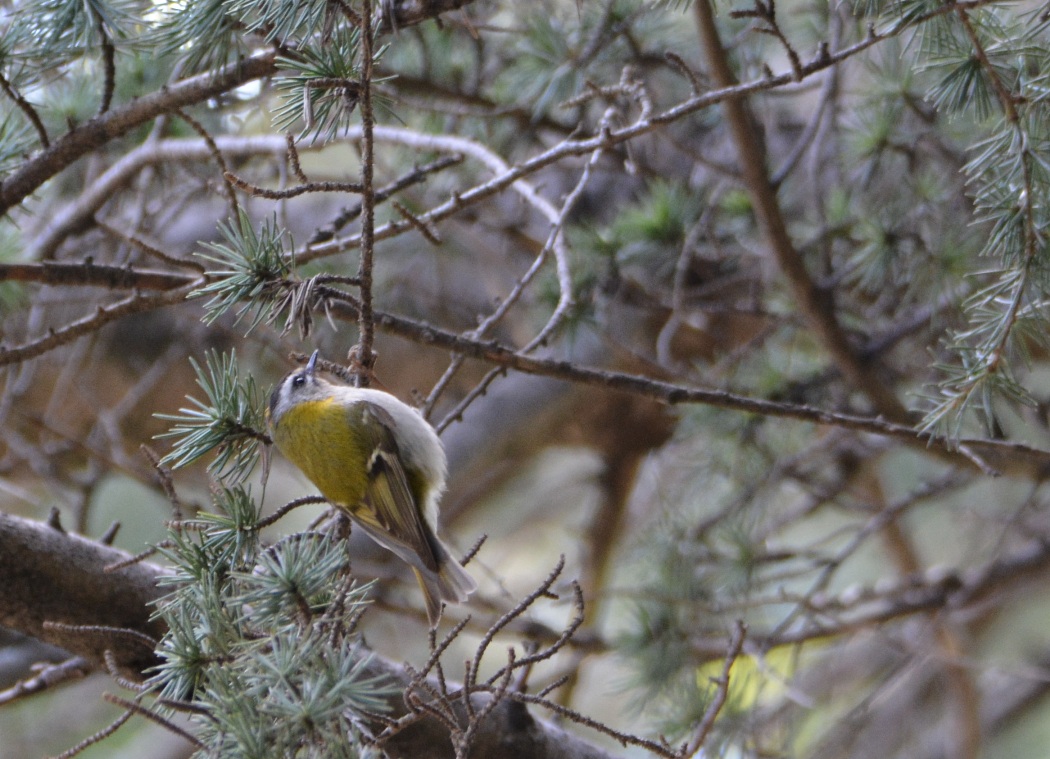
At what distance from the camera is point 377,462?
1610mm

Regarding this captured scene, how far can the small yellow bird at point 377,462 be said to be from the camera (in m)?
1.50

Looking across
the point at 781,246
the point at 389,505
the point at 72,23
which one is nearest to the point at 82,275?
the point at 72,23

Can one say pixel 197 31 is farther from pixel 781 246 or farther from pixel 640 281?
pixel 640 281

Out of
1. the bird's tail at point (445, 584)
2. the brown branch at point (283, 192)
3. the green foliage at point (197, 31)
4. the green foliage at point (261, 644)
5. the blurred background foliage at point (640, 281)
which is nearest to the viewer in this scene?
the green foliage at point (261, 644)

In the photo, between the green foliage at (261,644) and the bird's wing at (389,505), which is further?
the bird's wing at (389,505)

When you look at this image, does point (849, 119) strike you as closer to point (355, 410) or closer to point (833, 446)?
point (833, 446)

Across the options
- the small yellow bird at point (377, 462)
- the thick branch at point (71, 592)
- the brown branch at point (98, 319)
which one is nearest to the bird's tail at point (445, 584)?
the small yellow bird at point (377, 462)

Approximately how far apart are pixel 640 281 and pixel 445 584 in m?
1.34

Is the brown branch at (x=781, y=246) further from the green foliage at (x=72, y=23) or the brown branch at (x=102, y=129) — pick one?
the green foliage at (x=72, y=23)

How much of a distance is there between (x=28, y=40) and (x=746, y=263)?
191 cm

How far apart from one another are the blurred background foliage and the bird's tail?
0.15 meters

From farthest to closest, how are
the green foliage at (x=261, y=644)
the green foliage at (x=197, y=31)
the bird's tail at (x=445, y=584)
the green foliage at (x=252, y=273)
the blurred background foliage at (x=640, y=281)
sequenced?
1. the bird's tail at (x=445, y=584)
2. the green foliage at (x=197, y=31)
3. the blurred background foliage at (x=640, y=281)
4. the green foliage at (x=252, y=273)
5. the green foliage at (x=261, y=644)

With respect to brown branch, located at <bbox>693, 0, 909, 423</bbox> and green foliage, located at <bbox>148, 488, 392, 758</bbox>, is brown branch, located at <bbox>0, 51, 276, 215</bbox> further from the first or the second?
brown branch, located at <bbox>693, 0, 909, 423</bbox>

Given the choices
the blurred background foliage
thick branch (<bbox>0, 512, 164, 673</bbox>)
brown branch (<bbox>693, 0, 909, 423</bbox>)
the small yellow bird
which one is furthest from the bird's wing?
brown branch (<bbox>693, 0, 909, 423</bbox>)
